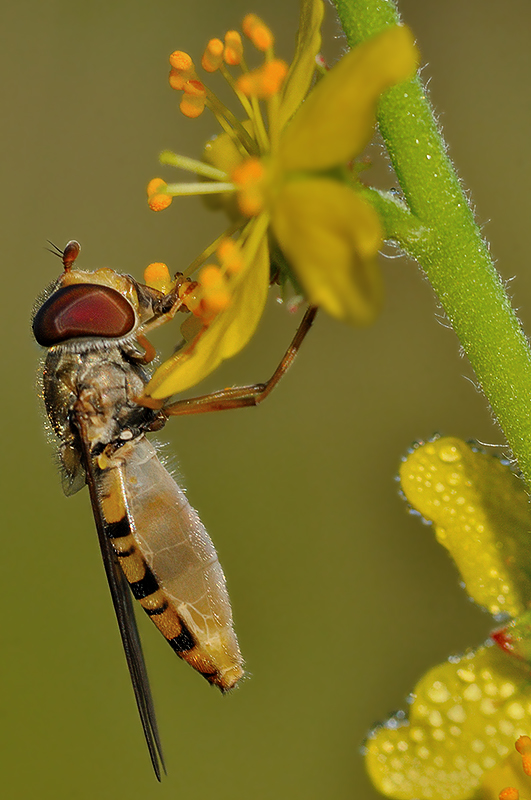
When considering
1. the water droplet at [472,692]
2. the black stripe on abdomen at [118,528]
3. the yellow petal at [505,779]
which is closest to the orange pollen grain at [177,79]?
the black stripe on abdomen at [118,528]

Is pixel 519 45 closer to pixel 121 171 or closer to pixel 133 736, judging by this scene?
pixel 121 171

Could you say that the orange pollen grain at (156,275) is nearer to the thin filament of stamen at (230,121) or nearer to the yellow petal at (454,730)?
the thin filament of stamen at (230,121)

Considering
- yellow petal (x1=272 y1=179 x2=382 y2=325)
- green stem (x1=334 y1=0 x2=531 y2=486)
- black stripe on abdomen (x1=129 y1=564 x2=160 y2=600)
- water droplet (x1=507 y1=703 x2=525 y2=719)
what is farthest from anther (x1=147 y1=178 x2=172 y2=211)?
water droplet (x1=507 y1=703 x2=525 y2=719)

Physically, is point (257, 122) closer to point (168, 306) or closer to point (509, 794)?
point (168, 306)

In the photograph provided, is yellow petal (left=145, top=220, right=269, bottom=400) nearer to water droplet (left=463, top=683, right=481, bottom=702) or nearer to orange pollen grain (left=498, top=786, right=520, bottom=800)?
water droplet (left=463, top=683, right=481, bottom=702)

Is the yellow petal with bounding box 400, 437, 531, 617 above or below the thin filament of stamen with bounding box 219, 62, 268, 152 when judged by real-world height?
below

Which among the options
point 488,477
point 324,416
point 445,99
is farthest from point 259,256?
point 445,99

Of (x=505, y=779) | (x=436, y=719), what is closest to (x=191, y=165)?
(x=436, y=719)
